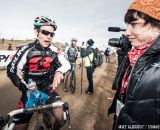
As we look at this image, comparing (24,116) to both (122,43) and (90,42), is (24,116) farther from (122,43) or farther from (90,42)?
(90,42)

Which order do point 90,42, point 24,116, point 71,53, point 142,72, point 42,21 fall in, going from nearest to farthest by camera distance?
point 142,72 → point 24,116 → point 42,21 → point 90,42 → point 71,53

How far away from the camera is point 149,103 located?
1729 mm

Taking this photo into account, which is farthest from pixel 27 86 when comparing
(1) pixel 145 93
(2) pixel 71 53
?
(2) pixel 71 53

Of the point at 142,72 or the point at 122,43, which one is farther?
the point at 122,43

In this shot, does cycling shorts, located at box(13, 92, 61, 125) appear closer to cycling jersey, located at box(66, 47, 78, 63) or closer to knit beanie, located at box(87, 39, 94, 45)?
knit beanie, located at box(87, 39, 94, 45)

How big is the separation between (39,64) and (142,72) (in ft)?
10.6

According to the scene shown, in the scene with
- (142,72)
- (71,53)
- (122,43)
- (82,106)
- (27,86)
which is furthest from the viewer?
(71,53)

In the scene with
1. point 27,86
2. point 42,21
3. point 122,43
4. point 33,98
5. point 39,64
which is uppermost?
point 42,21

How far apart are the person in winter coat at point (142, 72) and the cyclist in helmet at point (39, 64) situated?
236cm

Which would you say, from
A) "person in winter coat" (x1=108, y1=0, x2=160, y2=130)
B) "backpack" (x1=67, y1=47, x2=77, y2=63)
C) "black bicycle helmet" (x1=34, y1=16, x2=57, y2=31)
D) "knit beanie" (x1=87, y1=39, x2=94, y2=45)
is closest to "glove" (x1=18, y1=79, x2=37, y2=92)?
"black bicycle helmet" (x1=34, y1=16, x2=57, y2=31)

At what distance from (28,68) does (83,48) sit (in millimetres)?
7403

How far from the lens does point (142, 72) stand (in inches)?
74.4

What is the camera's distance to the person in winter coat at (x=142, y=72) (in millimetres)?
1732

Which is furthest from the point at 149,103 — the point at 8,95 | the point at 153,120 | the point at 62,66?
the point at 8,95
